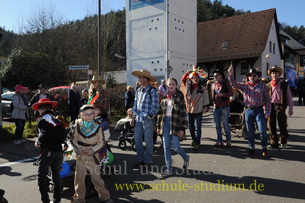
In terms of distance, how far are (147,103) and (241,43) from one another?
28.5m

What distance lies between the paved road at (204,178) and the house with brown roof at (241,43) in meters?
24.8

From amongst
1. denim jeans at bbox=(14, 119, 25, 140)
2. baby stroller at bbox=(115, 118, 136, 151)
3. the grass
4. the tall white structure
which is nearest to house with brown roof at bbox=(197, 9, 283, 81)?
the tall white structure

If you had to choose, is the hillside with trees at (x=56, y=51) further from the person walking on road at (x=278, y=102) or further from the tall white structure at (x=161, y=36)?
the person walking on road at (x=278, y=102)

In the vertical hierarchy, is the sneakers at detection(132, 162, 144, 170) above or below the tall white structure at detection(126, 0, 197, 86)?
below

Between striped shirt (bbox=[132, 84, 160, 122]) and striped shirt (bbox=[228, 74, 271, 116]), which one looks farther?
striped shirt (bbox=[228, 74, 271, 116])

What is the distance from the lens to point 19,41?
2817 centimetres

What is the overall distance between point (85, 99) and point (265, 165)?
254 inches

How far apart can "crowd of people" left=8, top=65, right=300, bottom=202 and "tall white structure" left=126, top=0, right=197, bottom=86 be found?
14356 millimetres

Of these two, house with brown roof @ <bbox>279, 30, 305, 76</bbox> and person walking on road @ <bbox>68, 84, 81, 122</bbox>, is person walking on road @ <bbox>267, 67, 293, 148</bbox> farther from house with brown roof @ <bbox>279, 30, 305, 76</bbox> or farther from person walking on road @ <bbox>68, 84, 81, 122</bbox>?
house with brown roof @ <bbox>279, 30, 305, 76</bbox>

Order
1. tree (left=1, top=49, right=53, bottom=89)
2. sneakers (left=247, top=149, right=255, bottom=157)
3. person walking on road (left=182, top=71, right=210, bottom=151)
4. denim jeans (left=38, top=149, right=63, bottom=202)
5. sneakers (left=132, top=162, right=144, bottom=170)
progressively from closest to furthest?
1. denim jeans (left=38, top=149, right=63, bottom=202)
2. sneakers (left=132, top=162, right=144, bottom=170)
3. sneakers (left=247, top=149, right=255, bottom=157)
4. person walking on road (left=182, top=71, right=210, bottom=151)
5. tree (left=1, top=49, right=53, bottom=89)

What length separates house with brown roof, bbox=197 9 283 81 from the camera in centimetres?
3055

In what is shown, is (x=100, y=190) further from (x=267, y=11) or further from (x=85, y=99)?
(x=267, y=11)

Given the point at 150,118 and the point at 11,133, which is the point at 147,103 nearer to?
the point at 150,118

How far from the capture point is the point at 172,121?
206 inches
